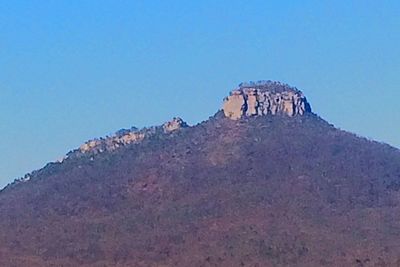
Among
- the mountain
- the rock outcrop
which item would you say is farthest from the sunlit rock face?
the rock outcrop

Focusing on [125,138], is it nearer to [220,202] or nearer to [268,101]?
[268,101]

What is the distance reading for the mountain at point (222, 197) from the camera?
90.2 metres

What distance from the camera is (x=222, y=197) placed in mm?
103500

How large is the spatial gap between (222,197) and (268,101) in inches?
852

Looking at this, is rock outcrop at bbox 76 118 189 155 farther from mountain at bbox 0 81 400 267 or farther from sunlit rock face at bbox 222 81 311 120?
sunlit rock face at bbox 222 81 311 120

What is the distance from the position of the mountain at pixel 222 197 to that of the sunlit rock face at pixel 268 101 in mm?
120

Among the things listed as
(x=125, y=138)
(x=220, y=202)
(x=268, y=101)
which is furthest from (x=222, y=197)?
(x=125, y=138)

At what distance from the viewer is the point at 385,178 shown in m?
107

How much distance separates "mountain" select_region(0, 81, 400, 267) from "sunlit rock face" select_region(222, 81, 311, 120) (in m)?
0.12

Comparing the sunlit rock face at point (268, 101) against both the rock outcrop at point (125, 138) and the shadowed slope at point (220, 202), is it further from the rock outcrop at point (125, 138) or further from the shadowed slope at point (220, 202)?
the rock outcrop at point (125, 138)

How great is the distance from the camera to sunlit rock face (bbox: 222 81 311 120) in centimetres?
12231

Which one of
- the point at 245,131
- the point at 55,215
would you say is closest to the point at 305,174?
the point at 245,131

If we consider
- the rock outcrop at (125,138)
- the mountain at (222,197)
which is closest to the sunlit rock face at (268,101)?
the mountain at (222,197)

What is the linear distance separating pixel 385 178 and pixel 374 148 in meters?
10.2
